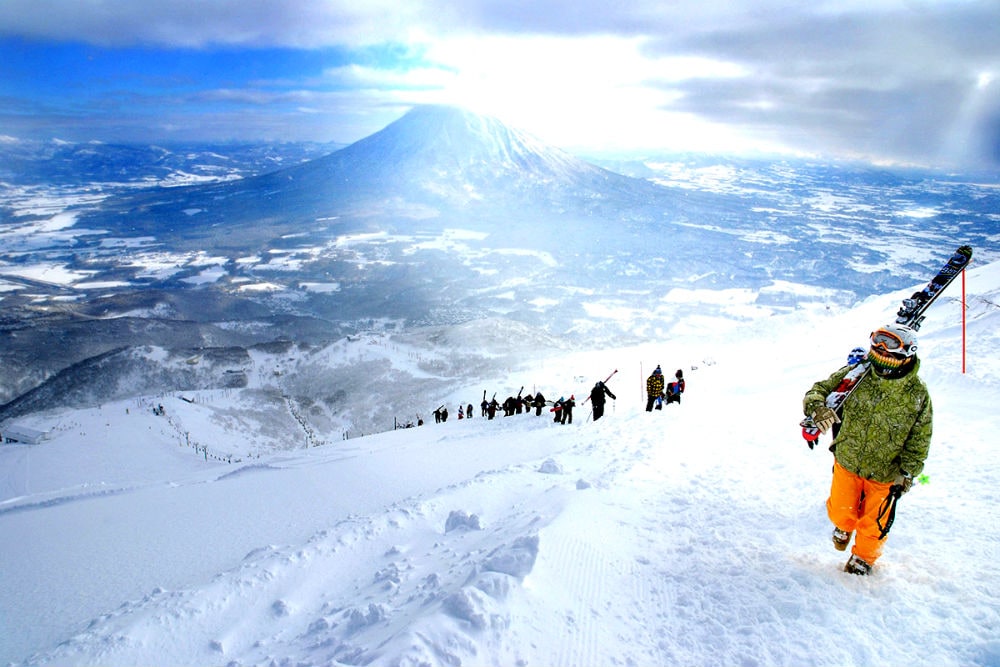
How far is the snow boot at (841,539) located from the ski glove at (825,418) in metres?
0.90

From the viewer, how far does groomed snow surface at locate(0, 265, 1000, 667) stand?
3648 millimetres

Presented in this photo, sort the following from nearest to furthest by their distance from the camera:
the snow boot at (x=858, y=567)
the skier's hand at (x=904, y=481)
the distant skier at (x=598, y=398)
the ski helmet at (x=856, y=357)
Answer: the skier's hand at (x=904, y=481)
the snow boot at (x=858, y=567)
the ski helmet at (x=856, y=357)
the distant skier at (x=598, y=398)

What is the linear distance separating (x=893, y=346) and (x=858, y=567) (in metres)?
1.78

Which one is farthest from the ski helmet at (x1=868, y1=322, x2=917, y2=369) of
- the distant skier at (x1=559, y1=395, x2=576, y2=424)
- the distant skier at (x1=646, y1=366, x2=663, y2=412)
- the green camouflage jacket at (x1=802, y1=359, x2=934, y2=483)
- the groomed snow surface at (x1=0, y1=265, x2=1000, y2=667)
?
the distant skier at (x1=559, y1=395, x2=576, y2=424)

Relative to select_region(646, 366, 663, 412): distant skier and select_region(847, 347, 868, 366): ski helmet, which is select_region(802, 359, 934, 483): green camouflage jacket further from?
select_region(646, 366, 663, 412): distant skier

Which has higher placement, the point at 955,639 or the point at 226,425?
the point at 955,639

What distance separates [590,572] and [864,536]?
2184 millimetres

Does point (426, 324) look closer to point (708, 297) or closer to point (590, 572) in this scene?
point (708, 297)

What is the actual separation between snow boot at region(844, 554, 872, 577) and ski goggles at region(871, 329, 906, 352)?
1698 millimetres

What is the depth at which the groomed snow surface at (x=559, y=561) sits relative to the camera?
3648 mm

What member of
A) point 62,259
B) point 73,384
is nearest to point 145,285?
point 62,259

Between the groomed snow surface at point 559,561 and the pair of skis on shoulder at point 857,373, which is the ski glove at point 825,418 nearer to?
the pair of skis on shoulder at point 857,373

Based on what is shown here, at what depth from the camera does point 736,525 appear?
5492 millimetres

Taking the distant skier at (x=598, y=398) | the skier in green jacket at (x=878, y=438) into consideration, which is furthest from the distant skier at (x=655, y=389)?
the skier in green jacket at (x=878, y=438)
